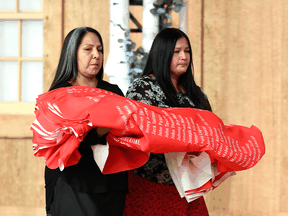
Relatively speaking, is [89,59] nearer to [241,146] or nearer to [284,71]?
[241,146]

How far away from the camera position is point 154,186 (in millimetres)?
1583

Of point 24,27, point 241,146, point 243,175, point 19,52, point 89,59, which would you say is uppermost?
point 24,27

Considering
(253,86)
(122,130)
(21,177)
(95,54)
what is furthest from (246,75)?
(21,177)

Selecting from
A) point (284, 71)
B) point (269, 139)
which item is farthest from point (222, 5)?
point (269, 139)

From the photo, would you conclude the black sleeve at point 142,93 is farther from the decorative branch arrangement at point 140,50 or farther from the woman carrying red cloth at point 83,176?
the decorative branch arrangement at point 140,50

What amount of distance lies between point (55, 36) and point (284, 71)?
8.23ft

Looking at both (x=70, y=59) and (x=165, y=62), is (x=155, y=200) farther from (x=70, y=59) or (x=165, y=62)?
(x=70, y=59)

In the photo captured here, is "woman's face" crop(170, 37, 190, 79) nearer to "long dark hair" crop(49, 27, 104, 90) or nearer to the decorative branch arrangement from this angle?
"long dark hair" crop(49, 27, 104, 90)

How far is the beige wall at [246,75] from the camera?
3.31 metres

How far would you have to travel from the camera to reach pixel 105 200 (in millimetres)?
1312

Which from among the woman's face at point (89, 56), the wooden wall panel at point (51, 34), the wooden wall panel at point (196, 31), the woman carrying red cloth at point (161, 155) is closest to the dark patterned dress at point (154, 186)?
the woman carrying red cloth at point (161, 155)

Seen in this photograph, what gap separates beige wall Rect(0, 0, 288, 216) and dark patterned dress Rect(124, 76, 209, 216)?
72.4 inches

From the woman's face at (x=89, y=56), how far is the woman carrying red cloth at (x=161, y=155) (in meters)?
0.25

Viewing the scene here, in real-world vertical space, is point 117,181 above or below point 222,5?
below
